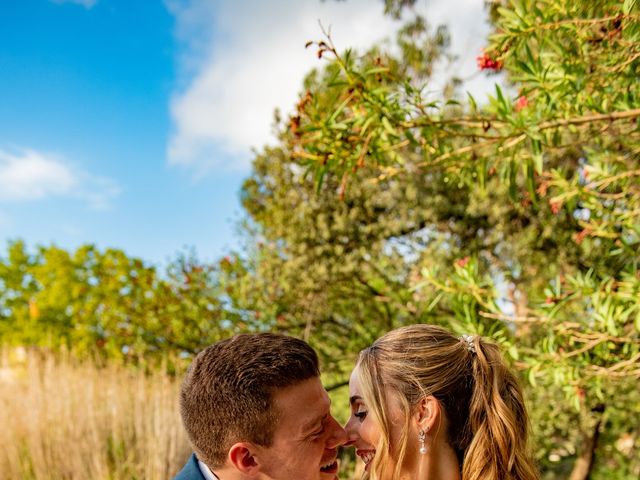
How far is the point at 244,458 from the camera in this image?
2311 mm

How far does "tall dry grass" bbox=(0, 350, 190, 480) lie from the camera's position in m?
6.61

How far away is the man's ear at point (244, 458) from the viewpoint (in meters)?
2.29

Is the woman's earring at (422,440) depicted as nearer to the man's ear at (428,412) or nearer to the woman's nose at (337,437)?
the man's ear at (428,412)

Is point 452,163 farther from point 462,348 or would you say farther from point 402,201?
point 402,201

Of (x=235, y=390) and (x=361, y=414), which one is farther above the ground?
(x=235, y=390)

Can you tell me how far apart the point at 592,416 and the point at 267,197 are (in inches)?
191

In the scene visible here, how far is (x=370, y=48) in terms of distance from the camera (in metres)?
7.66

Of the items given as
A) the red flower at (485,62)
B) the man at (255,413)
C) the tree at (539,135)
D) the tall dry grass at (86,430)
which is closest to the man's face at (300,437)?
the man at (255,413)

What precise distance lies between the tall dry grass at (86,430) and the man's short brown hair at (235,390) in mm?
4564

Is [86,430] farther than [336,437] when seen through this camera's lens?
Yes

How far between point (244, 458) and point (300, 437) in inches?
7.9

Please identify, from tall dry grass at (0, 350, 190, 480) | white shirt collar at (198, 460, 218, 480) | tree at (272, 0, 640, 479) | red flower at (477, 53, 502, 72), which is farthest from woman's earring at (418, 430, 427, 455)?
tall dry grass at (0, 350, 190, 480)

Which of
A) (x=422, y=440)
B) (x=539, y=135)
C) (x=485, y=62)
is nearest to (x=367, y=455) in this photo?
(x=422, y=440)

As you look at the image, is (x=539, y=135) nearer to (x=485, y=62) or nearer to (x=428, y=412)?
(x=485, y=62)
